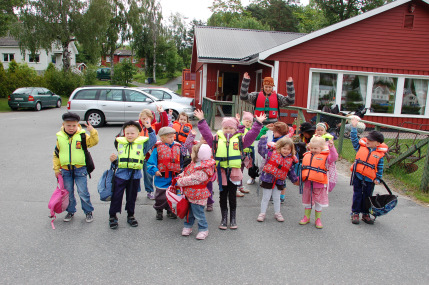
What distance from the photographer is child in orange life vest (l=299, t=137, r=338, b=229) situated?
188 inches

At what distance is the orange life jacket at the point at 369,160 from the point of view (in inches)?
190

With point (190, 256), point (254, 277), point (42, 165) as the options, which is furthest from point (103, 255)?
point (42, 165)

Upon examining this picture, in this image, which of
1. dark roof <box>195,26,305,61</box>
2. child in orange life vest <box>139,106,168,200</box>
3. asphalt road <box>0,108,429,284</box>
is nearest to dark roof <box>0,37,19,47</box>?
dark roof <box>195,26,305,61</box>

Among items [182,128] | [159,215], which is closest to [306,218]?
[159,215]

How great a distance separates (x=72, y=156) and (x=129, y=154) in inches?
29.8

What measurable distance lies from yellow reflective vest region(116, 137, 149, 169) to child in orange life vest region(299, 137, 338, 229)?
2213 mm

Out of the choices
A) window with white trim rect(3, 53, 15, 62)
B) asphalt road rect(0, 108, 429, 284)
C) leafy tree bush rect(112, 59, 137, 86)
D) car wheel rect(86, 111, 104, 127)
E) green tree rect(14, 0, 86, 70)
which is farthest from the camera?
window with white trim rect(3, 53, 15, 62)

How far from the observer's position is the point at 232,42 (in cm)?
1908

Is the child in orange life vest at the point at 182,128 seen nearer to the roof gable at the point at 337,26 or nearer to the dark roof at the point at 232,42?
the roof gable at the point at 337,26

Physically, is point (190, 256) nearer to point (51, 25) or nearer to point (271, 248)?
point (271, 248)

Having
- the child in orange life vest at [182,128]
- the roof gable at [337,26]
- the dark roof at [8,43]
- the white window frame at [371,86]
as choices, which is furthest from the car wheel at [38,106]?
the dark roof at [8,43]

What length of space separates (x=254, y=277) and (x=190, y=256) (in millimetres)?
785

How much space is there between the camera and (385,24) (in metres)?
14.3

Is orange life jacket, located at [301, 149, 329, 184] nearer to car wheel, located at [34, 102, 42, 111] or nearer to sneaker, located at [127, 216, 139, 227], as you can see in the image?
sneaker, located at [127, 216, 139, 227]
